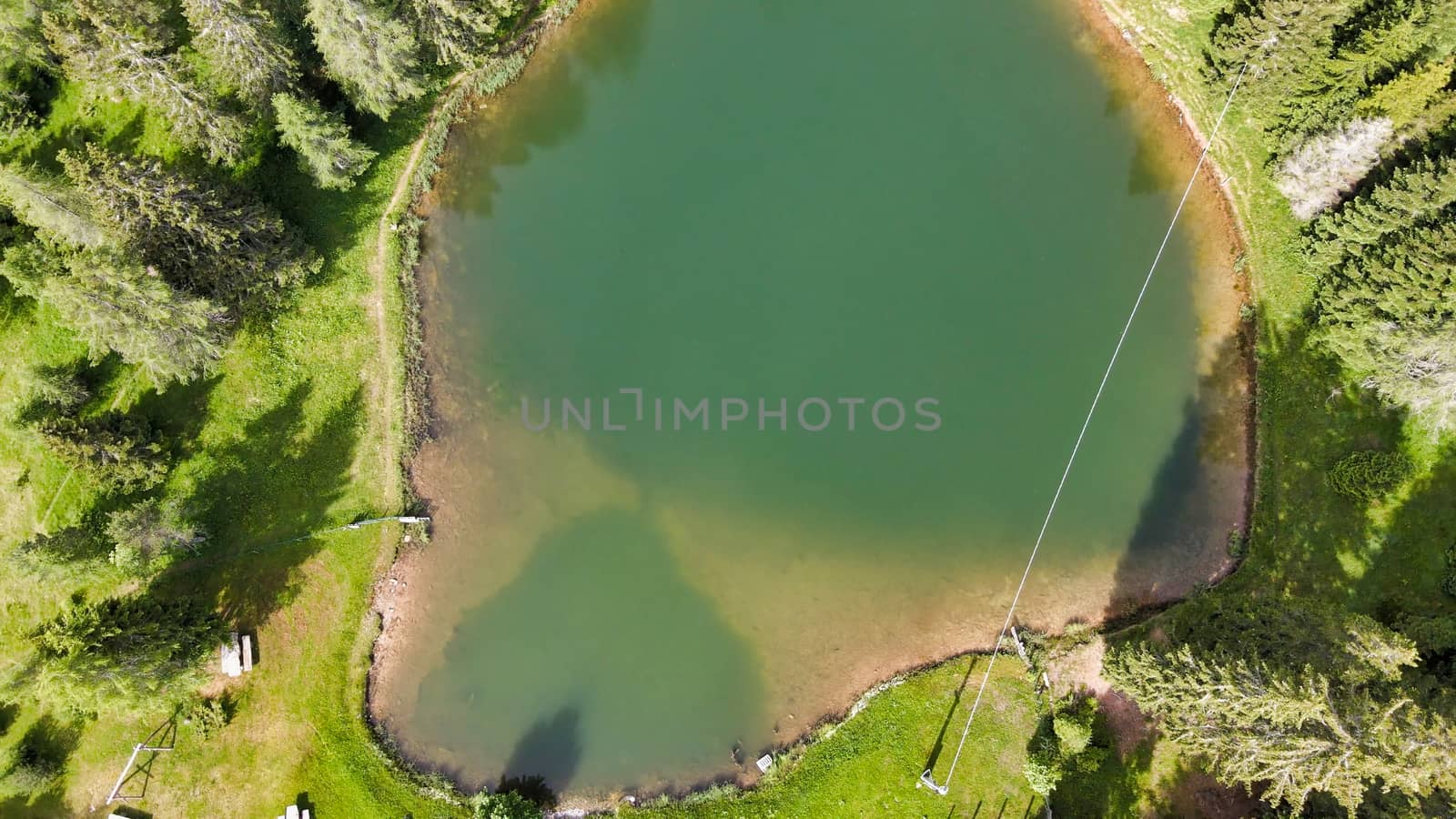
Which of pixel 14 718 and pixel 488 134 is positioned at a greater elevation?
pixel 488 134

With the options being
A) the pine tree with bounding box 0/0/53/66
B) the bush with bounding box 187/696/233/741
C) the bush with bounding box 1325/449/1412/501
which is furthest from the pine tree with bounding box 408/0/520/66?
the bush with bounding box 1325/449/1412/501

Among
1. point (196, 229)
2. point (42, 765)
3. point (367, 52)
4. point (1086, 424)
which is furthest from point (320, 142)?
point (1086, 424)

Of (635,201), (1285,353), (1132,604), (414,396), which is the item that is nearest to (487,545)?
(414,396)

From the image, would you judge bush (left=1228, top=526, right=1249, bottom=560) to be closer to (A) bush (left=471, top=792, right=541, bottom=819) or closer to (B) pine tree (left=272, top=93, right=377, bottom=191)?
(A) bush (left=471, top=792, right=541, bottom=819)

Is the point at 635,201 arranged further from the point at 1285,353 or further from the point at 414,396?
the point at 1285,353

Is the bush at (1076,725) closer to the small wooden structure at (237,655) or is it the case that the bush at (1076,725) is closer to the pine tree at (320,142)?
the small wooden structure at (237,655)

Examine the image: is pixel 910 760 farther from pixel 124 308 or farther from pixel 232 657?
pixel 124 308

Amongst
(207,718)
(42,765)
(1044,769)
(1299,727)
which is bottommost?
(42,765)
